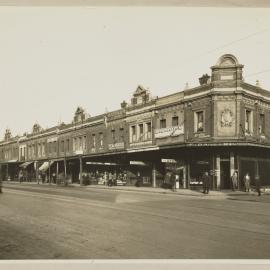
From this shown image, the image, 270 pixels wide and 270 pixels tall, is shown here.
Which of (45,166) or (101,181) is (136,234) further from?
(45,166)

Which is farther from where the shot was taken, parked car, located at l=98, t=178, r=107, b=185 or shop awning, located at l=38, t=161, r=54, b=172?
shop awning, located at l=38, t=161, r=54, b=172

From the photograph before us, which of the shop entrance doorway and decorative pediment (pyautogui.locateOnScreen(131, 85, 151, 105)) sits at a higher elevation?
decorative pediment (pyautogui.locateOnScreen(131, 85, 151, 105))

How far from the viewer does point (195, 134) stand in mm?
25141

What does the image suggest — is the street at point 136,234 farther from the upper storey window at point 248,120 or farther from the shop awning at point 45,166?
the shop awning at point 45,166

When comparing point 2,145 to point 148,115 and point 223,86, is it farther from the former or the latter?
point 223,86

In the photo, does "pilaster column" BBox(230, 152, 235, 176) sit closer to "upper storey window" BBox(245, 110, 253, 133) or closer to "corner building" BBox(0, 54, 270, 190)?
"corner building" BBox(0, 54, 270, 190)

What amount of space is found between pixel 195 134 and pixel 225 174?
117 inches

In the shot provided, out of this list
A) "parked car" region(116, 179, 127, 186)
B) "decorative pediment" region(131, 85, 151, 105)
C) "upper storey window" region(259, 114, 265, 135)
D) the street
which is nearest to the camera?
the street

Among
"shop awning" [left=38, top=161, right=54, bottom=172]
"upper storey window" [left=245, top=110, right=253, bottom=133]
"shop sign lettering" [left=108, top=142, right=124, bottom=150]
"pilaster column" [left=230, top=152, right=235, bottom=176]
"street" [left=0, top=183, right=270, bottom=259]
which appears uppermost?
"upper storey window" [left=245, top=110, right=253, bottom=133]

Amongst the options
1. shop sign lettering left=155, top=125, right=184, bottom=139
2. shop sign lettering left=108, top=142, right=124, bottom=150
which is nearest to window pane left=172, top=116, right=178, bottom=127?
shop sign lettering left=155, top=125, right=184, bottom=139

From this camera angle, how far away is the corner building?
2377 centimetres

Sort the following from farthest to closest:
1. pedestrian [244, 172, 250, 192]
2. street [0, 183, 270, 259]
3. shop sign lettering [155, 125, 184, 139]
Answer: shop sign lettering [155, 125, 184, 139] → pedestrian [244, 172, 250, 192] → street [0, 183, 270, 259]

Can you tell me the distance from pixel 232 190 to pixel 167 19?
15.8 metres

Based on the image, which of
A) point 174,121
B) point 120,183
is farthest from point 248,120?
point 120,183
